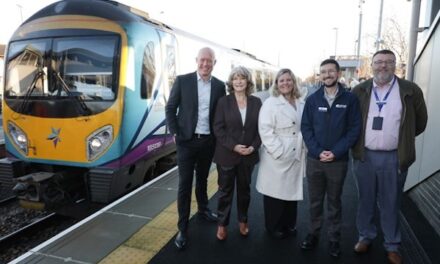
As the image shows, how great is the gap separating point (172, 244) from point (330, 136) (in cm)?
181

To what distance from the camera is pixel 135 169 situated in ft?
16.1

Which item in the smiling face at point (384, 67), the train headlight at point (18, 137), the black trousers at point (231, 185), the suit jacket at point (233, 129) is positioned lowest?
the black trousers at point (231, 185)

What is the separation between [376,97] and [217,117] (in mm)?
1444

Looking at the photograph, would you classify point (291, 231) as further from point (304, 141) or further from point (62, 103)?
point (62, 103)

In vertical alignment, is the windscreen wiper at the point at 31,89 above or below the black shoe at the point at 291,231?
above

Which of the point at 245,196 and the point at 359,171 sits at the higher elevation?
the point at 359,171

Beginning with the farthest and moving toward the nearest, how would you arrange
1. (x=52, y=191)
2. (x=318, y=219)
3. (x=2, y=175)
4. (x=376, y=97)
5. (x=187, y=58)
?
(x=187, y=58)
(x=2, y=175)
(x=52, y=191)
(x=318, y=219)
(x=376, y=97)

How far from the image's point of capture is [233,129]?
337cm

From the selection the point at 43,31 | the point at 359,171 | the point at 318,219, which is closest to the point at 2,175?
the point at 43,31

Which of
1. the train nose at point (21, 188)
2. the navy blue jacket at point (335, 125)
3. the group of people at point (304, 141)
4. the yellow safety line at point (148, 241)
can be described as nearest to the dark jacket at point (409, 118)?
the group of people at point (304, 141)

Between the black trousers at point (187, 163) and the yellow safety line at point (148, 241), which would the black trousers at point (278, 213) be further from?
the yellow safety line at point (148, 241)

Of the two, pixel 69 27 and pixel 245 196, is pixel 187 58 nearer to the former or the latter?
pixel 69 27

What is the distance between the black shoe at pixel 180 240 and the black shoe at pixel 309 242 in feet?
3.67

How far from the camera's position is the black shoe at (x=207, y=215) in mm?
3984
